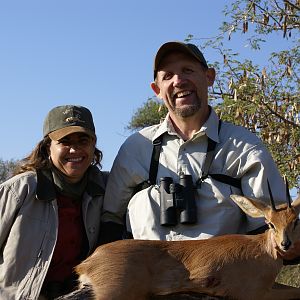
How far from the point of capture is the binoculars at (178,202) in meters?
6.90

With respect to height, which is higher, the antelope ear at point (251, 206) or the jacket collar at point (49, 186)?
the jacket collar at point (49, 186)

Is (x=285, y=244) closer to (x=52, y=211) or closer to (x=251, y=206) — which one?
(x=251, y=206)

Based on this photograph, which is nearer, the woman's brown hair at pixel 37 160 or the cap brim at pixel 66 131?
the cap brim at pixel 66 131

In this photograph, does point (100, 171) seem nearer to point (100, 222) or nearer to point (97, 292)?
point (100, 222)

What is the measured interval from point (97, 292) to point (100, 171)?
6.61 ft

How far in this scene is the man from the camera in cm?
699

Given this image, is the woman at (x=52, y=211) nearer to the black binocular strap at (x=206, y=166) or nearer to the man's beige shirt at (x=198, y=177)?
the man's beige shirt at (x=198, y=177)

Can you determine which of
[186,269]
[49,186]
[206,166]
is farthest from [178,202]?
[49,186]

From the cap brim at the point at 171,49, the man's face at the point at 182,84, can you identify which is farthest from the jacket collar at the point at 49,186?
the cap brim at the point at 171,49

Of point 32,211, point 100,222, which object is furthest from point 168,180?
point 32,211

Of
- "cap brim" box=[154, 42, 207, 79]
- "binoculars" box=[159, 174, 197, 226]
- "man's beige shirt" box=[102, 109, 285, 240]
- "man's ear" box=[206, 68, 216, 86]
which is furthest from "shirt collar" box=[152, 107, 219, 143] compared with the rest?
"cap brim" box=[154, 42, 207, 79]

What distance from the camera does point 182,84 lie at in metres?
7.53

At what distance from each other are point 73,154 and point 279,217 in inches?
88.3

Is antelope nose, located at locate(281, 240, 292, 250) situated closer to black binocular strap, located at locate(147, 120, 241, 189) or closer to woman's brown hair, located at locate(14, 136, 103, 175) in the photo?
black binocular strap, located at locate(147, 120, 241, 189)
